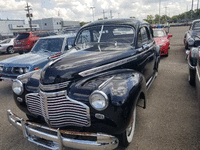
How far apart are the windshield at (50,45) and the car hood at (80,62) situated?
299cm

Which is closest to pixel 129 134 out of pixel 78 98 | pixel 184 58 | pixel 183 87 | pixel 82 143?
pixel 82 143

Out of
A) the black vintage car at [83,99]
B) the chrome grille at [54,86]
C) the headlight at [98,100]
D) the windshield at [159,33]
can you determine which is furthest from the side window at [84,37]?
the windshield at [159,33]

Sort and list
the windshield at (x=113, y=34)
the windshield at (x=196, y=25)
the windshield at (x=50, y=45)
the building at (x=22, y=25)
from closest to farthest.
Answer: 1. the windshield at (x=113, y=34)
2. the windshield at (x=50, y=45)
3. the windshield at (x=196, y=25)
4. the building at (x=22, y=25)

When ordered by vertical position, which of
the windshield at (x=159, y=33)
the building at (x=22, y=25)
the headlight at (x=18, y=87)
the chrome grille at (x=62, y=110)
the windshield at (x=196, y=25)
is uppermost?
the building at (x=22, y=25)

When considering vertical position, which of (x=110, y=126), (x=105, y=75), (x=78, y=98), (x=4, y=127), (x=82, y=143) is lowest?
(x=4, y=127)

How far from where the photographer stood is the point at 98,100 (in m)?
2.06

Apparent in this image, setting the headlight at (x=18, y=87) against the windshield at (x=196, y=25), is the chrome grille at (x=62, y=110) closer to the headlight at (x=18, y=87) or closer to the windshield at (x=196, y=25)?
the headlight at (x=18, y=87)

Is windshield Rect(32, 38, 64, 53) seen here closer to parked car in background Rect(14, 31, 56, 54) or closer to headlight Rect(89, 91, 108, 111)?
headlight Rect(89, 91, 108, 111)

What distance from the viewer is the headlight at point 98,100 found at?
2.04 meters

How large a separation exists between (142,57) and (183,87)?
222 centimetres

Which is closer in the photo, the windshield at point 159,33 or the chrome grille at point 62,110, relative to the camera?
the chrome grille at point 62,110

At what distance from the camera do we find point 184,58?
868cm

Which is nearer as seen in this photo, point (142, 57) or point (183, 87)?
point (142, 57)

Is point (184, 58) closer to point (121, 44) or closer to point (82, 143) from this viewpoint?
point (121, 44)
